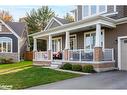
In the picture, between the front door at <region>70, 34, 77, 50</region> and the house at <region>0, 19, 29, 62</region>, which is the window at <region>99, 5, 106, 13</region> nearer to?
the front door at <region>70, 34, 77, 50</region>

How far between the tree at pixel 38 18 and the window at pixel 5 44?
53.1ft

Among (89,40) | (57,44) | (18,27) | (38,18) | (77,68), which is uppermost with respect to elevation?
(38,18)

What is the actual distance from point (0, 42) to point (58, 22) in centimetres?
1252

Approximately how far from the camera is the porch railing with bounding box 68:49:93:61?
56.4 ft

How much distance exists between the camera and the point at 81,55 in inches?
706

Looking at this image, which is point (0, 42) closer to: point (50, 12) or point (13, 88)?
point (50, 12)

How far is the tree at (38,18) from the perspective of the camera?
5075 centimetres

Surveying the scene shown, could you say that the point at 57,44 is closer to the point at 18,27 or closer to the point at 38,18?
the point at 18,27

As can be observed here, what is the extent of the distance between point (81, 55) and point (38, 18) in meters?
34.9

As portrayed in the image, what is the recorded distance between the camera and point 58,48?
24953 millimetres

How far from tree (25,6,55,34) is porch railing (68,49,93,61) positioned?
32246 mm

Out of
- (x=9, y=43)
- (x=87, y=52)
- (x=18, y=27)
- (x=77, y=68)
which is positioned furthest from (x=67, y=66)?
(x=18, y=27)

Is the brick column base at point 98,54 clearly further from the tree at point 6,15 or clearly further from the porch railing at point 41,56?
the tree at point 6,15
